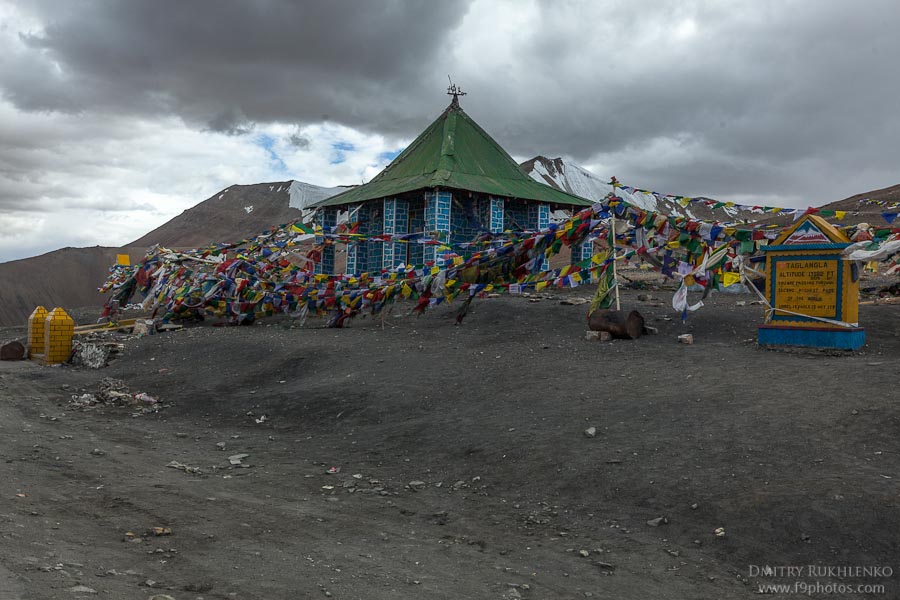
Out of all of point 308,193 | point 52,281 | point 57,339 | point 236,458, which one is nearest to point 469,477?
Answer: point 236,458

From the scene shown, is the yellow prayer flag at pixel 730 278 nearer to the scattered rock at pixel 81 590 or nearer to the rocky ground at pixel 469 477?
the rocky ground at pixel 469 477

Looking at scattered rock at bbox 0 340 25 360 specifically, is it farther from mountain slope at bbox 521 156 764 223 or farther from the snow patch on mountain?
mountain slope at bbox 521 156 764 223

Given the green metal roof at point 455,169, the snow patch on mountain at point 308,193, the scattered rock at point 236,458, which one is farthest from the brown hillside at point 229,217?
the scattered rock at point 236,458

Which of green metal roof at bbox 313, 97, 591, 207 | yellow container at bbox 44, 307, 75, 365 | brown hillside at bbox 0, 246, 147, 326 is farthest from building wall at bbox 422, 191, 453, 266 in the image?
brown hillside at bbox 0, 246, 147, 326

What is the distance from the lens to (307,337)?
14.1 meters

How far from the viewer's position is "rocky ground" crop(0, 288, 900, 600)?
410 centimetres

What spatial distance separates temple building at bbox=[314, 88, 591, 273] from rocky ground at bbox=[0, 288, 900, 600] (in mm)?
10807

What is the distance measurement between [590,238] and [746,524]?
9449 mm

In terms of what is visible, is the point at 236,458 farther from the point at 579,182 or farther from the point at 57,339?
the point at 579,182

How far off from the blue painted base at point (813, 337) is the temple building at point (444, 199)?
34.8 feet

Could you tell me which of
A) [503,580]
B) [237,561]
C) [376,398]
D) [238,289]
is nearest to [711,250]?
[376,398]

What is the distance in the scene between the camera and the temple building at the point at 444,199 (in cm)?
2102


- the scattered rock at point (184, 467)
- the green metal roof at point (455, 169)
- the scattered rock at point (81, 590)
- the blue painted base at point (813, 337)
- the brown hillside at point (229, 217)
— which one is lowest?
the scattered rock at point (184, 467)

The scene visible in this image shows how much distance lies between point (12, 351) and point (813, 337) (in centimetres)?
1598
